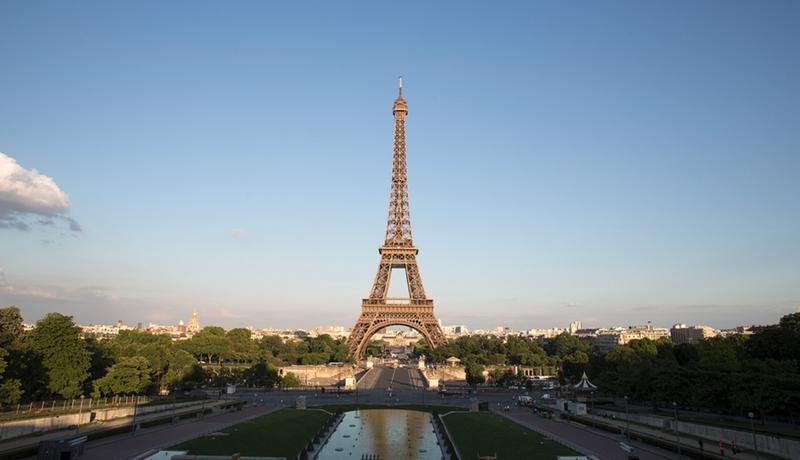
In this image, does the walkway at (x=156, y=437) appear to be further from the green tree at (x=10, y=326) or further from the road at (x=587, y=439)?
the road at (x=587, y=439)

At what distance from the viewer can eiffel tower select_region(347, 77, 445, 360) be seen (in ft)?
302

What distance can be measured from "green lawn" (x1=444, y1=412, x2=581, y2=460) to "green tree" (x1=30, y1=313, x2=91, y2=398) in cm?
3380

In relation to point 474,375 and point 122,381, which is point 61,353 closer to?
point 122,381

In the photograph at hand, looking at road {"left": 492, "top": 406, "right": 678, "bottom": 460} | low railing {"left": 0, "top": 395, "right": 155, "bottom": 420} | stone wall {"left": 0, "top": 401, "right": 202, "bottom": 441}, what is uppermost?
low railing {"left": 0, "top": 395, "right": 155, "bottom": 420}

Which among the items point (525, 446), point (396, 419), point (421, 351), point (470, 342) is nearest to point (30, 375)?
point (396, 419)

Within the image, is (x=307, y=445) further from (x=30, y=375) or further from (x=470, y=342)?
(x=470, y=342)

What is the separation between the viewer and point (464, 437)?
42.2 metres

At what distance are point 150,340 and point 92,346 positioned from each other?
36.5 m

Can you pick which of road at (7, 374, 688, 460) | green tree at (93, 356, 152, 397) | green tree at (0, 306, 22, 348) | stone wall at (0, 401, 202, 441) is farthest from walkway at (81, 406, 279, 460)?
green tree at (0, 306, 22, 348)

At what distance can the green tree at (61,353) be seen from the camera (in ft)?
172

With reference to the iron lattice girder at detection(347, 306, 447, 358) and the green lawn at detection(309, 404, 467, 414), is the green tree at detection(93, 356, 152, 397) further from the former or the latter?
the iron lattice girder at detection(347, 306, 447, 358)

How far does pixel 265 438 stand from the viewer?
39.4m

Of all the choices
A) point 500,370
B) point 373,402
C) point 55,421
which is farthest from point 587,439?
point 500,370

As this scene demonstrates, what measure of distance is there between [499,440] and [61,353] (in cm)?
4043
